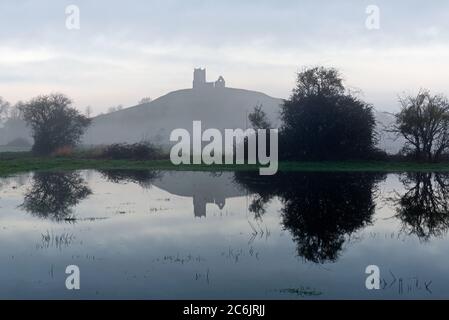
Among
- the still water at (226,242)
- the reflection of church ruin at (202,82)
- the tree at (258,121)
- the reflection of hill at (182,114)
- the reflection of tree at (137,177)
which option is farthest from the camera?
the reflection of church ruin at (202,82)

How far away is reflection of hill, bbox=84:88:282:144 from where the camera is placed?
432 feet

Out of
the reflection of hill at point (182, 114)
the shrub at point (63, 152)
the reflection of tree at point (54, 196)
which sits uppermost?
the reflection of hill at point (182, 114)

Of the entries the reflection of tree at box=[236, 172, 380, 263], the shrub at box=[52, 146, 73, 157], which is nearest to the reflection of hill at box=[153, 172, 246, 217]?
the reflection of tree at box=[236, 172, 380, 263]

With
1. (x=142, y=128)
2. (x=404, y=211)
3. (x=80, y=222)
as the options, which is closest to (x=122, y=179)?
(x=80, y=222)

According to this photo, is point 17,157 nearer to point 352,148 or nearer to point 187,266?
point 352,148

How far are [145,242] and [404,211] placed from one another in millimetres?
11034

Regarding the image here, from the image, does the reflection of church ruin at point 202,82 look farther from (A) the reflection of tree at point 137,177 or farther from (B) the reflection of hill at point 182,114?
(A) the reflection of tree at point 137,177

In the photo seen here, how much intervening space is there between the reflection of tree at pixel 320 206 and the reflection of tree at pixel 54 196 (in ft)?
27.4

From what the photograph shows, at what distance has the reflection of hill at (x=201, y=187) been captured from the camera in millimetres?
22656

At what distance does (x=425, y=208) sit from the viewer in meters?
20.1

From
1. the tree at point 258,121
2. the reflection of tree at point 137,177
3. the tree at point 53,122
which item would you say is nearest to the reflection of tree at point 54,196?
the reflection of tree at point 137,177

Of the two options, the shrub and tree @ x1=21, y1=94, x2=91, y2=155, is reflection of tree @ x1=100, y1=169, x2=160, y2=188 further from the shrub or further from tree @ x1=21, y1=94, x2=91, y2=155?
tree @ x1=21, y1=94, x2=91, y2=155

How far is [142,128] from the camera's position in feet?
449
